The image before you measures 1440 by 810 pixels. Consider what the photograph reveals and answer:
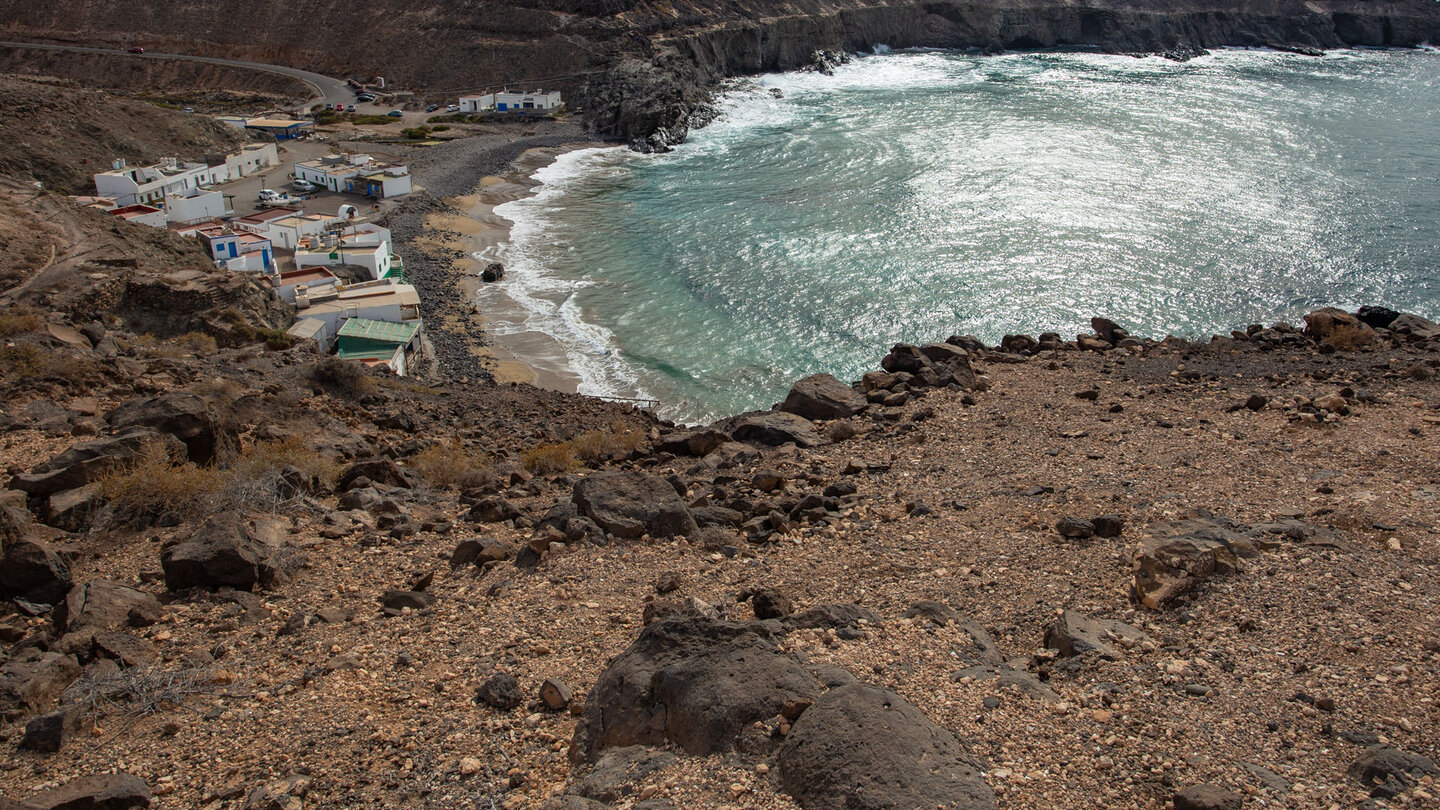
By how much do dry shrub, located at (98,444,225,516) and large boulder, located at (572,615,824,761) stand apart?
8.13 meters

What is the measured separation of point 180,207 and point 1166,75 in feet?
300

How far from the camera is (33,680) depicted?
937 centimetres

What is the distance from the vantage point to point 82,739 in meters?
8.85

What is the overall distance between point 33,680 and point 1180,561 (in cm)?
1311

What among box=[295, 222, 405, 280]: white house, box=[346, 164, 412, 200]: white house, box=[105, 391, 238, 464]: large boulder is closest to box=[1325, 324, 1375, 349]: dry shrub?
box=[105, 391, 238, 464]: large boulder

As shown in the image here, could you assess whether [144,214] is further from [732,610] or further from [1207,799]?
[1207,799]

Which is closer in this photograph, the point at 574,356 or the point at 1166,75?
the point at 574,356

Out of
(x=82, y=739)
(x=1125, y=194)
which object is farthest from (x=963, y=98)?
(x=82, y=739)

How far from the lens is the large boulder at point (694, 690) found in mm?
8102

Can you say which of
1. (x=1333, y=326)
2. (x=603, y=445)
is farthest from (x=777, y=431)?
(x=1333, y=326)

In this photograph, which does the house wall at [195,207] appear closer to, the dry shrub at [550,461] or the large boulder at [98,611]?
the dry shrub at [550,461]

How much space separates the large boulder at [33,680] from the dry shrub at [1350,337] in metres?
28.0

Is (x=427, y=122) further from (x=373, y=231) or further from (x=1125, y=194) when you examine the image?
(x=1125, y=194)

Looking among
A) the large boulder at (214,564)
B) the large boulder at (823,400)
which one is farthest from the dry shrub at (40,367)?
the large boulder at (823,400)
